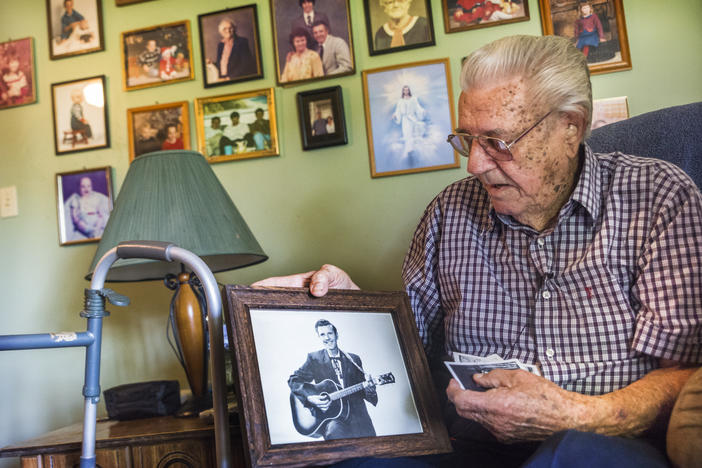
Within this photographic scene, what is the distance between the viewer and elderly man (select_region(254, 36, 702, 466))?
2.96 ft

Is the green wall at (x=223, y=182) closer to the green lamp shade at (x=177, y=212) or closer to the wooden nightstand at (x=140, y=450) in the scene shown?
the green lamp shade at (x=177, y=212)

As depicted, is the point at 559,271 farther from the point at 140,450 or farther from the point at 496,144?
the point at 140,450

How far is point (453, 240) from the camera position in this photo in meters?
1.27

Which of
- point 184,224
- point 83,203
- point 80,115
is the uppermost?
point 80,115

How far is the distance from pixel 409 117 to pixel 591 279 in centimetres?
98

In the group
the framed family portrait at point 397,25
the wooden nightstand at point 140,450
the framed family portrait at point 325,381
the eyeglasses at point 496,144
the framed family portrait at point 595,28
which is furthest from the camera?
the framed family portrait at point 397,25

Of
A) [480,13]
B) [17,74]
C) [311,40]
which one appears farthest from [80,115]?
[480,13]

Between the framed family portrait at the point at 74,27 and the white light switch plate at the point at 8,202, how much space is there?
0.54m

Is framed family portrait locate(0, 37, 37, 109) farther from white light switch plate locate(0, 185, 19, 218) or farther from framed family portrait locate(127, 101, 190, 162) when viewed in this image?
framed family portrait locate(127, 101, 190, 162)

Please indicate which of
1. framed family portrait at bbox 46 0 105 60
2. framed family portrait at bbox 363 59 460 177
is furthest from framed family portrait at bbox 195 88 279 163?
framed family portrait at bbox 46 0 105 60

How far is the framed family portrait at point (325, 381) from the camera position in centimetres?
89

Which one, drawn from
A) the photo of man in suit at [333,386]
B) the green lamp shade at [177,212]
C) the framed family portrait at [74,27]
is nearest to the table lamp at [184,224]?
the green lamp shade at [177,212]

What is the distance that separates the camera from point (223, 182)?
6.60 feet

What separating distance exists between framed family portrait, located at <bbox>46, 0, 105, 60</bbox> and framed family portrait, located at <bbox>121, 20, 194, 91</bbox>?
127 millimetres
